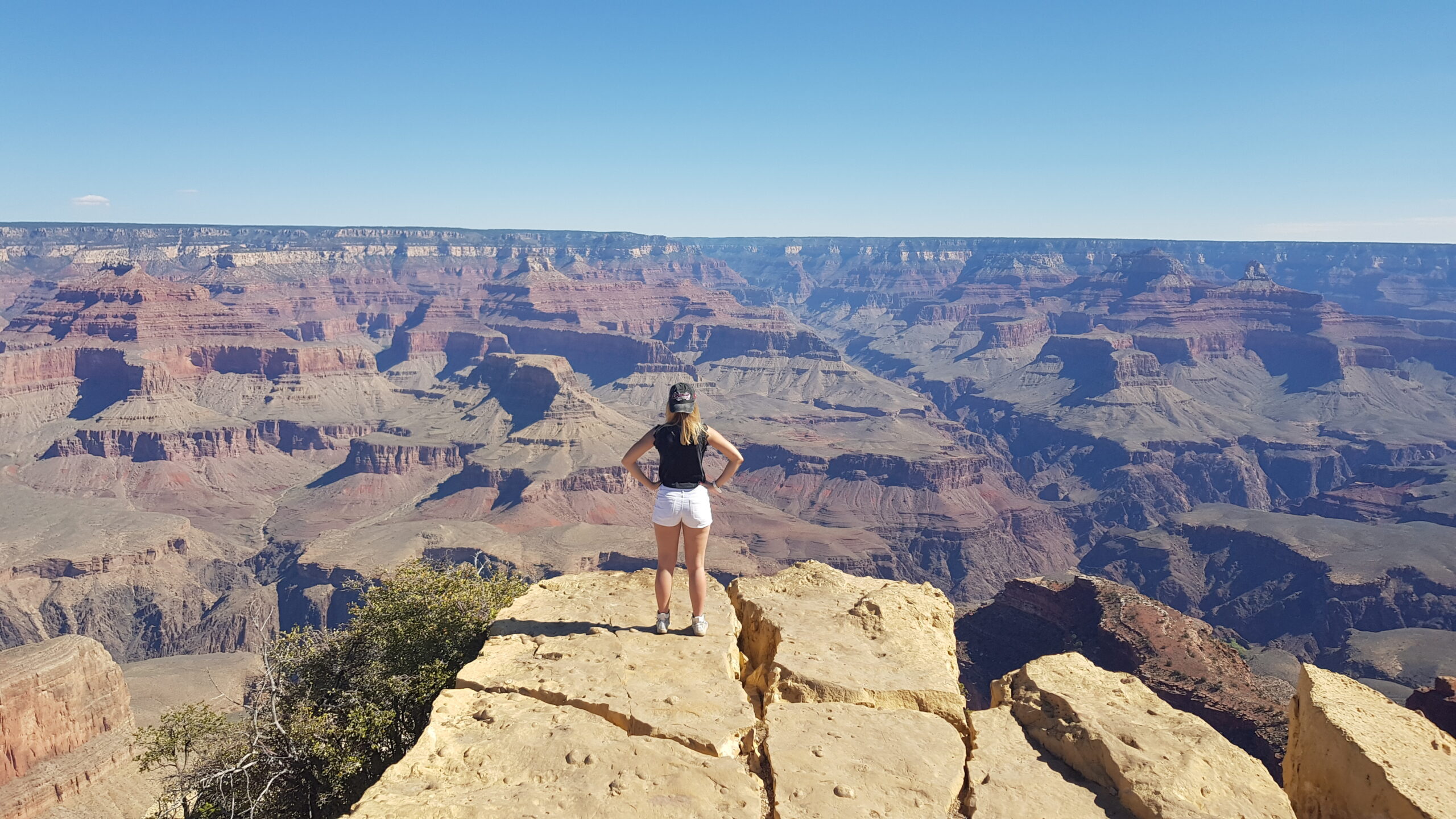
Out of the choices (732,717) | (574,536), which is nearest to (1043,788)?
(732,717)

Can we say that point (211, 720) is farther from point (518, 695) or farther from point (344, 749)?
point (518, 695)

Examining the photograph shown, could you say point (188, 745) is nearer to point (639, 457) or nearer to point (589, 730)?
point (589, 730)

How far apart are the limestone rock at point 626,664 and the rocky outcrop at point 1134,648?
30.4 meters

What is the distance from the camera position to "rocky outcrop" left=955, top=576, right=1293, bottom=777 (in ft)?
120

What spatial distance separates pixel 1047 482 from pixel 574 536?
10152cm

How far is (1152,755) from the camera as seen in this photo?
9.48 meters

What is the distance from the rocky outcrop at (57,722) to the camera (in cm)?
3725

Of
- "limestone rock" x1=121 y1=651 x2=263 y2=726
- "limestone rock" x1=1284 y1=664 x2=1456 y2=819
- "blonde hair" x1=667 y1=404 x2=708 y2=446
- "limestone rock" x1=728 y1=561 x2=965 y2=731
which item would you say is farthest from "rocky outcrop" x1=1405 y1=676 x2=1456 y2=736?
"limestone rock" x1=121 y1=651 x2=263 y2=726

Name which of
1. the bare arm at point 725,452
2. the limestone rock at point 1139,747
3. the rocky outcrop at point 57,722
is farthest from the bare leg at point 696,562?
the rocky outcrop at point 57,722

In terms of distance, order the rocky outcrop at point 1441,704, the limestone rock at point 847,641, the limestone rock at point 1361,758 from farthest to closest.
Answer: the rocky outcrop at point 1441,704 → the limestone rock at point 847,641 → the limestone rock at point 1361,758

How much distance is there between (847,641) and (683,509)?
326 cm

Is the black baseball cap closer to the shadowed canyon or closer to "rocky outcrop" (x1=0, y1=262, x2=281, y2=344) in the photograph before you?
the shadowed canyon

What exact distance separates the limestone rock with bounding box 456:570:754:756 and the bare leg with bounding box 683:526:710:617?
60cm

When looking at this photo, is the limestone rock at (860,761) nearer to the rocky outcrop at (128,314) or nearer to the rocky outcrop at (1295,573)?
the rocky outcrop at (1295,573)
